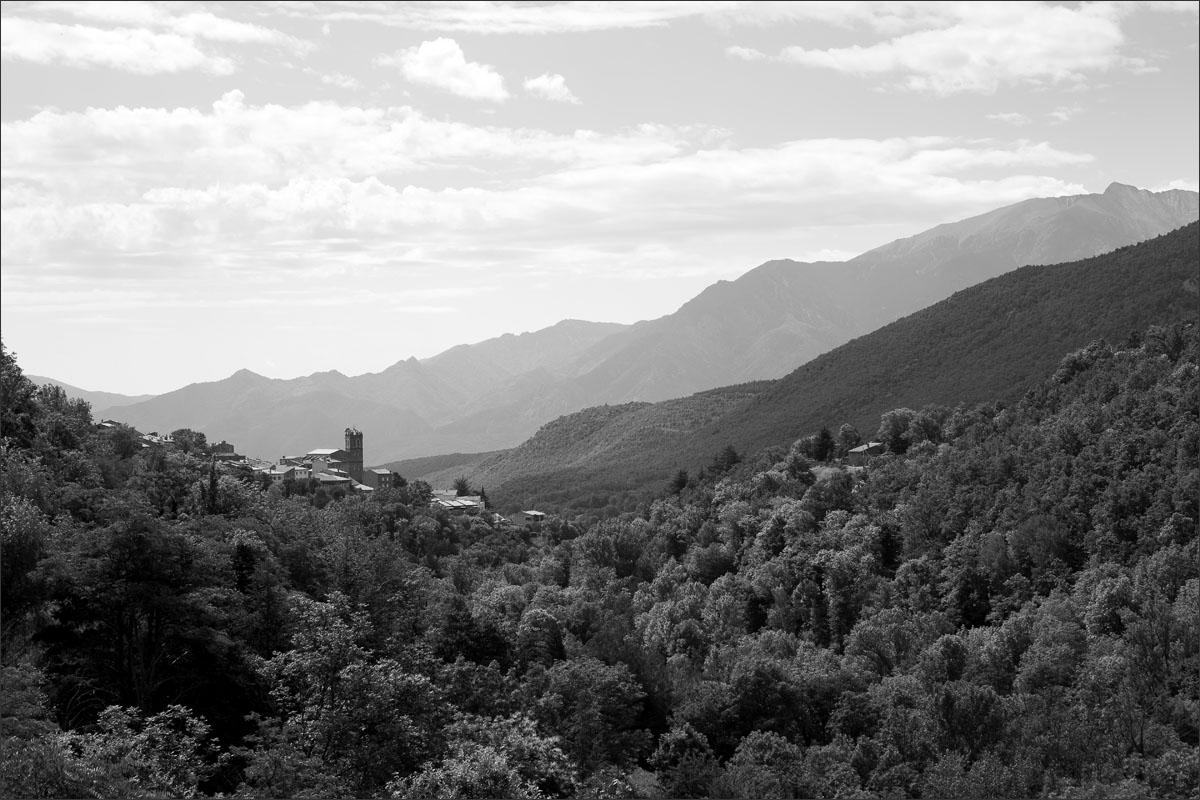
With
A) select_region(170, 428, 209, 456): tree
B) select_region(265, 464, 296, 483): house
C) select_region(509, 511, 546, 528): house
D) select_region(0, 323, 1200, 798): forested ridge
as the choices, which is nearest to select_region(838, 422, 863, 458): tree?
select_region(0, 323, 1200, 798): forested ridge

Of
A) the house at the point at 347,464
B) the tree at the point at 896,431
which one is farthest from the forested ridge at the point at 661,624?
the house at the point at 347,464

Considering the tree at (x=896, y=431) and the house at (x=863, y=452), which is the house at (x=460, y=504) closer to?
the house at (x=863, y=452)

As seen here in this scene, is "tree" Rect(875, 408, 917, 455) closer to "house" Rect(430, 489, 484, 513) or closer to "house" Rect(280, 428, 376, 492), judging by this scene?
"house" Rect(430, 489, 484, 513)

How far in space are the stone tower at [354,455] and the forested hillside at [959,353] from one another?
19661 millimetres

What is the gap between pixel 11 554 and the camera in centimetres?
2214

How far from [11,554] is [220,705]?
5190 millimetres

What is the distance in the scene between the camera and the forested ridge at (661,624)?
19922 mm

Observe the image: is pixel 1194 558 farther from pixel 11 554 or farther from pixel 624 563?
pixel 11 554

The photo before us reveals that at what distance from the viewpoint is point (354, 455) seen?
276ft

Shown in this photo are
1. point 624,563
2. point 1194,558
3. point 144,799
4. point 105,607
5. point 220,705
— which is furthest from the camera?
point 624,563

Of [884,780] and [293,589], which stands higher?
[293,589]

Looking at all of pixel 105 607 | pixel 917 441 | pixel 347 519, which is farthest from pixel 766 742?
pixel 917 441

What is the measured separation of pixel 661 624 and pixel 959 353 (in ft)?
164

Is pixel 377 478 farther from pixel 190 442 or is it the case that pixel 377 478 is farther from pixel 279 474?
pixel 190 442
